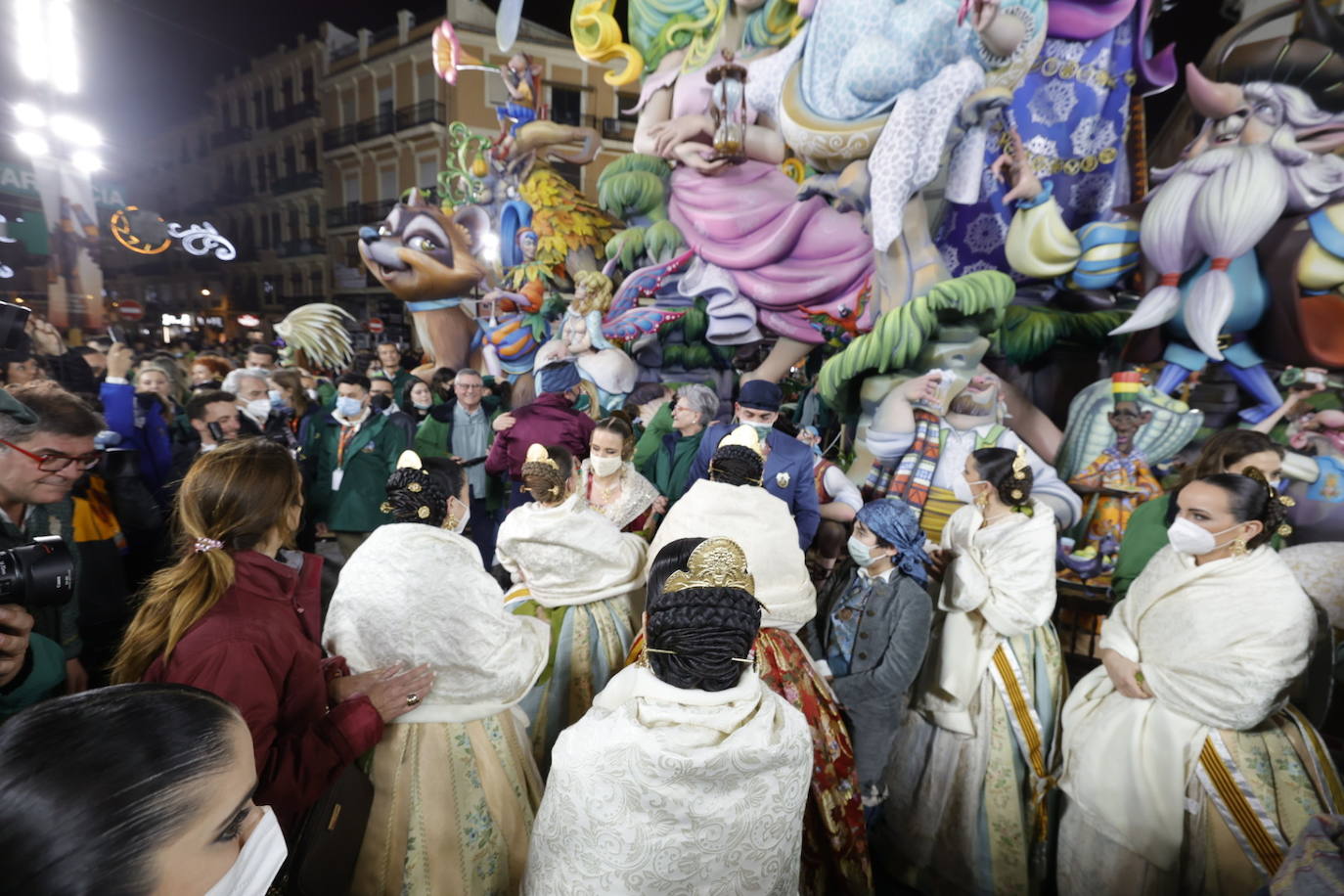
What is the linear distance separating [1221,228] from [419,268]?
8903 mm

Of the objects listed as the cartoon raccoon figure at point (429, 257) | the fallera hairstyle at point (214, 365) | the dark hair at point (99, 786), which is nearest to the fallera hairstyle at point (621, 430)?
the dark hair at point (99, 786)

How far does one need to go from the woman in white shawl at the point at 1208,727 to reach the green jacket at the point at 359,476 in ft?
13.5

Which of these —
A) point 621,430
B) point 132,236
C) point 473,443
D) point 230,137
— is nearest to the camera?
point 621,430

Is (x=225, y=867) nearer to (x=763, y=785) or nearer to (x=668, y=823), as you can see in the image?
(x=668, y=823)

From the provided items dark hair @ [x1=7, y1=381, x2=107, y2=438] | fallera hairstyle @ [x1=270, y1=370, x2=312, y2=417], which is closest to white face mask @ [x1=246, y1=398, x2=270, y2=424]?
fallera hairstyle @ [x1=270, y1=370, x2=312, y2=417]

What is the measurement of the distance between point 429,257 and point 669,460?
6.87 m

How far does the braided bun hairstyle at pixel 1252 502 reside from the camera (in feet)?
6.28

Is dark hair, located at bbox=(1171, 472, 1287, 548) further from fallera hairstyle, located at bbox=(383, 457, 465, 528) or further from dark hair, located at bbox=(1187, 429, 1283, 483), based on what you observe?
fallera hairstyle, located at bbox=(383, 457, 465, 528)

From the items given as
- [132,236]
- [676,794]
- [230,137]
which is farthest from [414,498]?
[230,137]

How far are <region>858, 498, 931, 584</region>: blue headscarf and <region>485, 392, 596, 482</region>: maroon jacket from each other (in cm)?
246

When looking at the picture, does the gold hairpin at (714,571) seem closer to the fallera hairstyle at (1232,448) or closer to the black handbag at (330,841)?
the black handbag at (330,841)

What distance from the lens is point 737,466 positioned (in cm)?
238

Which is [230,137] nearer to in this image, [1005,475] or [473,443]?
[473,443]

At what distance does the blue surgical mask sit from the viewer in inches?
180
